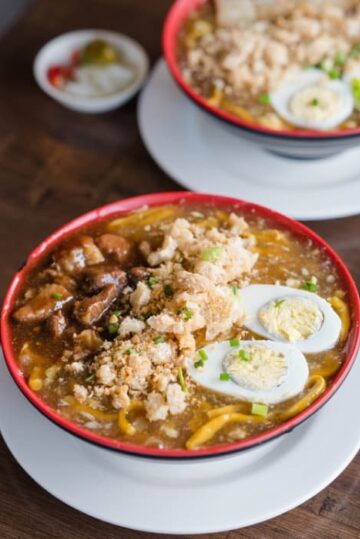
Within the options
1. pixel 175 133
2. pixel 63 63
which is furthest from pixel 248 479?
pixel 63 63

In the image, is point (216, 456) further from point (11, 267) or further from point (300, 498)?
point (11, 267)

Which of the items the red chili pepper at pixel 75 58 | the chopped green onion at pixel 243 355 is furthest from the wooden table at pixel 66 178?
the chopped green onion at pixel 243 355

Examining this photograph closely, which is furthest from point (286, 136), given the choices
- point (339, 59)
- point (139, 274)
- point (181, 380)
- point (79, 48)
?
point (79, 48)

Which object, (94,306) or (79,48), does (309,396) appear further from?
(79,48)

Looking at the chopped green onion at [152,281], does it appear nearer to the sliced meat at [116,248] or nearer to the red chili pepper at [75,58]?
the sliced meat at [116,248]

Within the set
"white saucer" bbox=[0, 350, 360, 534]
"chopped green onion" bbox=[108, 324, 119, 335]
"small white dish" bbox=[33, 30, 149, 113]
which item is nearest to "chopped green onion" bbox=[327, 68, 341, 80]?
"small white dish" bbox=[33, 30, 149, 113]
